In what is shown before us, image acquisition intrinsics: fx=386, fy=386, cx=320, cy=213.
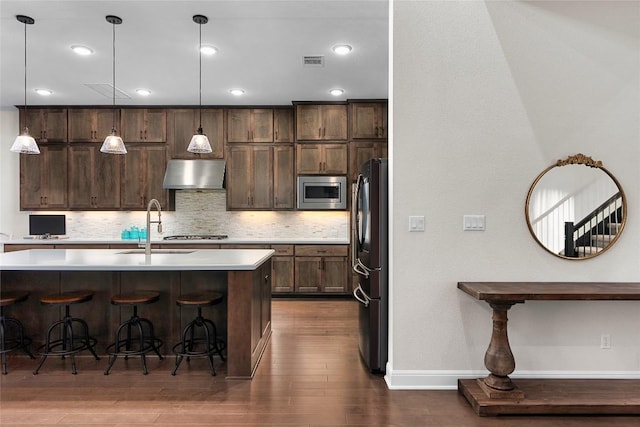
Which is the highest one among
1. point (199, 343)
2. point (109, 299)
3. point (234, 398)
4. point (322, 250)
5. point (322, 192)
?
point (322, 192)

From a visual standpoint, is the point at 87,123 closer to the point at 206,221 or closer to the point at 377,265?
the point at 206,221

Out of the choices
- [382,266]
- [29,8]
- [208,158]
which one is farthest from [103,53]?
[382,266]

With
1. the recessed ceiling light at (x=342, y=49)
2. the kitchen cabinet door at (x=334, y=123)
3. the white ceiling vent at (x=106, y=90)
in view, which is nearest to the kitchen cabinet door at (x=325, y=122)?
the kitchen cabinet door at (x=334, y=123)

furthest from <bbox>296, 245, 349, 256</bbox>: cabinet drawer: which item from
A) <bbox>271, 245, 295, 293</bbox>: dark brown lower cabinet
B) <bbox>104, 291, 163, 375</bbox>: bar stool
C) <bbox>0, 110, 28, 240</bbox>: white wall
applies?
<bbox>0, 110, 28, 240</bbox>: white wall

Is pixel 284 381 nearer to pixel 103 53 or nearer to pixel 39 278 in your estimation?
pixel 39 278

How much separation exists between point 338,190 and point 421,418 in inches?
151

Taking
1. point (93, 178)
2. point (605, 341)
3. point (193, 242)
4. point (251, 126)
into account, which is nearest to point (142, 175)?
point (93, 178)

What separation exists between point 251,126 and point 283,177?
94cm

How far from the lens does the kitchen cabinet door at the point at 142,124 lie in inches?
237

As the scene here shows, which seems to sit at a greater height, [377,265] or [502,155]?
[502,155]

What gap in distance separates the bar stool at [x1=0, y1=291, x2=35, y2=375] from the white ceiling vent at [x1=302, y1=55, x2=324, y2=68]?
11.3 ft

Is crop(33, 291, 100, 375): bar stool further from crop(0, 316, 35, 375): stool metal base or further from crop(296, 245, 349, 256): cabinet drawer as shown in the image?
crop(296, 245, 349, 256): cabinet drawer

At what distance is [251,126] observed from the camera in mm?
6043

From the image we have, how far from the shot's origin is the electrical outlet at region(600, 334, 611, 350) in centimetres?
278
